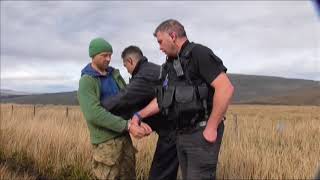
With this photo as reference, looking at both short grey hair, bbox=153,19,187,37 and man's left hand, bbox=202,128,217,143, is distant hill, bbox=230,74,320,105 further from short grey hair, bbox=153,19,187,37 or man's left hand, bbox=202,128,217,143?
man's left hand, bbox=202,128,217,143

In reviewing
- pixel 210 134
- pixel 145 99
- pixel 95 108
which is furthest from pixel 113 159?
pixel 210 134

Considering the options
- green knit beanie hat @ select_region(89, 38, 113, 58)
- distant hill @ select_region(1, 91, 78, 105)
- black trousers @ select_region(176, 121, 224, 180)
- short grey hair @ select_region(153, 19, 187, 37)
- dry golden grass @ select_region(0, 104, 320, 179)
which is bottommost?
distant hill @ select_region(1, 91, 78, 105)

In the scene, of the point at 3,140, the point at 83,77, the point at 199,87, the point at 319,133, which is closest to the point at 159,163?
the point at 83,77

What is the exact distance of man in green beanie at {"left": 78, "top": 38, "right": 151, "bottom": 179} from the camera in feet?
16.8

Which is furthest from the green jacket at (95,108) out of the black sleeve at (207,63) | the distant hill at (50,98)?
the distant hill at (50,98)

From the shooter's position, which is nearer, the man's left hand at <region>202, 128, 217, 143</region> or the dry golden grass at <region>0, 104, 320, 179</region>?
the man's left hand at <region>202, 128, 217, 143</region>

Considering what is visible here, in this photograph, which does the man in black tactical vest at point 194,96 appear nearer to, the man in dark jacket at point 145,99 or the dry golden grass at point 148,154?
the man in dark jacket at point 145,99

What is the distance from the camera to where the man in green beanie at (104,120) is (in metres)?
5.12

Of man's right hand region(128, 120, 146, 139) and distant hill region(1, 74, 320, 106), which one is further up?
man's right hand region(128, 120, 146, 139)

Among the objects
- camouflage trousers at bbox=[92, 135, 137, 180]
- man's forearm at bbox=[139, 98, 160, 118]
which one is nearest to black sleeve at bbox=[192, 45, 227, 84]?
man's forearm at bbox=[139, 98, 160, 118]

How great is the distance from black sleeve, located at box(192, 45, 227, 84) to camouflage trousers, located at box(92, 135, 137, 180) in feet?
4.86

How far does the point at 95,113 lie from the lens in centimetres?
512

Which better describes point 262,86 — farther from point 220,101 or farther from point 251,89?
point 220,101

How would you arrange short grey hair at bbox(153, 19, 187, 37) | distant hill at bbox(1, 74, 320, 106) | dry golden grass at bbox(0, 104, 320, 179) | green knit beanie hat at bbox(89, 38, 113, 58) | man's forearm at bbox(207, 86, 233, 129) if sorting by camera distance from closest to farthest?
man's forearm at bbox(207, 86, 233, 129), short grey hair at bbox(153, 19, 187, 37), green knit beanie hat at bbox(89, 38, 113, 58), dry golden grass at bbox(0, 104, 320, 179), distant hill at bbox(1, 74, 320, 106)
